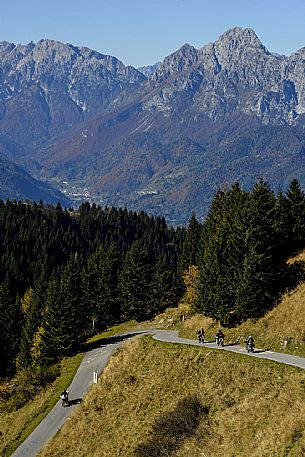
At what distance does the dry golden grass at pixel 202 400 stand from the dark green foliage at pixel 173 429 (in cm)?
55

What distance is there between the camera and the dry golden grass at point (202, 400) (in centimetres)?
2953

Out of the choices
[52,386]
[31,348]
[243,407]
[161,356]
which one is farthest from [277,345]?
[31,348]

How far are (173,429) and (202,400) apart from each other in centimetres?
395

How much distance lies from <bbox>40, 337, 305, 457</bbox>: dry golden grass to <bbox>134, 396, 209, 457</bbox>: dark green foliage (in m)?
0.55

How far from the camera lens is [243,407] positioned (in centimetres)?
3362

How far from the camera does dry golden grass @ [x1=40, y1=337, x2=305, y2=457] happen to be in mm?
29531

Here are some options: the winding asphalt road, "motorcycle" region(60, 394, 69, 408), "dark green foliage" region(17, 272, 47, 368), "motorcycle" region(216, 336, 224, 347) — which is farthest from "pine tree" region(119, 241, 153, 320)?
"motorcycle" region(60, 394, 69, 408)

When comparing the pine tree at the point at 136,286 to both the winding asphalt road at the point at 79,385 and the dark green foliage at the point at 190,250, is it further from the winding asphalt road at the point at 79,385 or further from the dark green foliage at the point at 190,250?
the winding asphalt road at the point at 79,385

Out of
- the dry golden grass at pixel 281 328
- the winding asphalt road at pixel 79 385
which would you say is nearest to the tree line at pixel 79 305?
the winding asphalt road at pixel 79 385

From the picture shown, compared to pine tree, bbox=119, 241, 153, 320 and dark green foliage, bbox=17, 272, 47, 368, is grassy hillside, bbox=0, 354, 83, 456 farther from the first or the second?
pine tree, bbox=119, 241, 153, 320

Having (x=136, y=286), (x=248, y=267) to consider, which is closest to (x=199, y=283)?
(x=248, y=267)

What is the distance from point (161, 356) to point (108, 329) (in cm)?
4555

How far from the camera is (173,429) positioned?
34094 mm

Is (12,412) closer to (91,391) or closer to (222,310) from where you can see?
(91,391)
